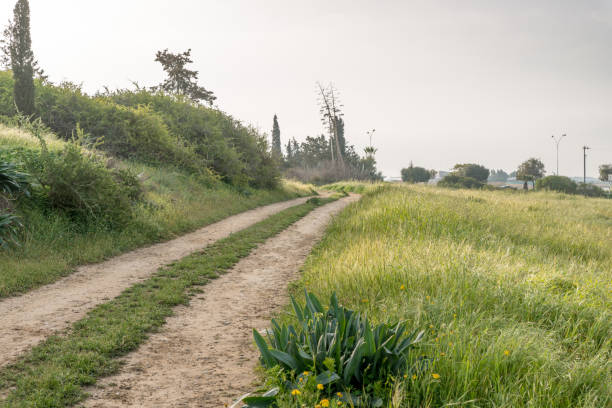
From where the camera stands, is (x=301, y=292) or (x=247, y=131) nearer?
(x=301, y=292)

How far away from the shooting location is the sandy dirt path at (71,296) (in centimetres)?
450

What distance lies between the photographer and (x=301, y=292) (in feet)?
20.4

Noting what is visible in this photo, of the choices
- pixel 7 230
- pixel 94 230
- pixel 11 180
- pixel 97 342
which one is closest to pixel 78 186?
pixel 94 230

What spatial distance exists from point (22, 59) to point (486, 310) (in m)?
20.3

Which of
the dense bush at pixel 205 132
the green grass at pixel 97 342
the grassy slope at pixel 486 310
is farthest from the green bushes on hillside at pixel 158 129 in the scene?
the grassy slope at pixel 486 310

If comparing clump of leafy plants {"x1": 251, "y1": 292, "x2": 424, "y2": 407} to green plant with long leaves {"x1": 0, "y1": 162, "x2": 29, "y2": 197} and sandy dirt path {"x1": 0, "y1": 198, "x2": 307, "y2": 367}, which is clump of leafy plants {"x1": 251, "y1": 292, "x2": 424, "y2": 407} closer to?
sandy dirt path {"x1": 0, "y1": 198, "x2": 307, "y2": 367}

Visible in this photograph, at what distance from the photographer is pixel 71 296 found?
5910 millimetres

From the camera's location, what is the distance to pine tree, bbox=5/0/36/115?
1662cm

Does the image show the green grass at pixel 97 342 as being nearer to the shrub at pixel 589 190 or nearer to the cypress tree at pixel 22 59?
the cypress tree at pixel 22 59

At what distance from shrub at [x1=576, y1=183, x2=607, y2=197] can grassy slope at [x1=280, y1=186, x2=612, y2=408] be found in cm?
5317

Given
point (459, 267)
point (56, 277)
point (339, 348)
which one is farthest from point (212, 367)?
point (56, 277)

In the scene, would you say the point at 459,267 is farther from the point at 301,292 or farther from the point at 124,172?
the point at 124,172

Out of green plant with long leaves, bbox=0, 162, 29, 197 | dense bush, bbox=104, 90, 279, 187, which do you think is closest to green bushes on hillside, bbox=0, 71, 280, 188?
dense bush, bbox=104, 90, 279, 187

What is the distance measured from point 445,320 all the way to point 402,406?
151 centimetres
